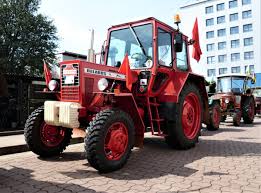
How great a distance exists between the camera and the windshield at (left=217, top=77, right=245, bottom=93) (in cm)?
1409

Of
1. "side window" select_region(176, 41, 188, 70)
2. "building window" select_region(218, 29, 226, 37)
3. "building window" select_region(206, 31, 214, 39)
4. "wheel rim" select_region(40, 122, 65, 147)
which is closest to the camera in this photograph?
"wheel rim" select_region(40, 122, 65, 147)

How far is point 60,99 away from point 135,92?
1.51m

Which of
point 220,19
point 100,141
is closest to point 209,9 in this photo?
point 220,19

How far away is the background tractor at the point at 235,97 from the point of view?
12867 mm

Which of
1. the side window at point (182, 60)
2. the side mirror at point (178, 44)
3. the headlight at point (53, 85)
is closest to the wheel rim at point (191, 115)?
the side window at point (182, 60)

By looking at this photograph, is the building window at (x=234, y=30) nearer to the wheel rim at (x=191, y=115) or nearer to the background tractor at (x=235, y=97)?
the background tractor at (x=235, y=97)

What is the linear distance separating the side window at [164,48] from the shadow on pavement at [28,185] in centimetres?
333

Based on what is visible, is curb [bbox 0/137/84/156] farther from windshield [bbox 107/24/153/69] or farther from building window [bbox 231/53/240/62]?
building window [bbox 231/53/240/62]

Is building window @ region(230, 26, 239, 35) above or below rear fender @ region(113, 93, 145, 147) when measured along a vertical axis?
above

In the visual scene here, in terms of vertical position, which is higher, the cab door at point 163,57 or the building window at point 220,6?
the building window at point 220,6

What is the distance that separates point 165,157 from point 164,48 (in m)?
2.29

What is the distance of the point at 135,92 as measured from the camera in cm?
627

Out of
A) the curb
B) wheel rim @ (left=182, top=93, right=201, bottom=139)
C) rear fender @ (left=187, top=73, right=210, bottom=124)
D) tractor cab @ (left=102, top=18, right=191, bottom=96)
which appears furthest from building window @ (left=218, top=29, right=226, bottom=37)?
the curb

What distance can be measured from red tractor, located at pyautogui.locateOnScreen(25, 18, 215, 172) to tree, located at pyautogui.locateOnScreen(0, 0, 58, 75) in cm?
2722
